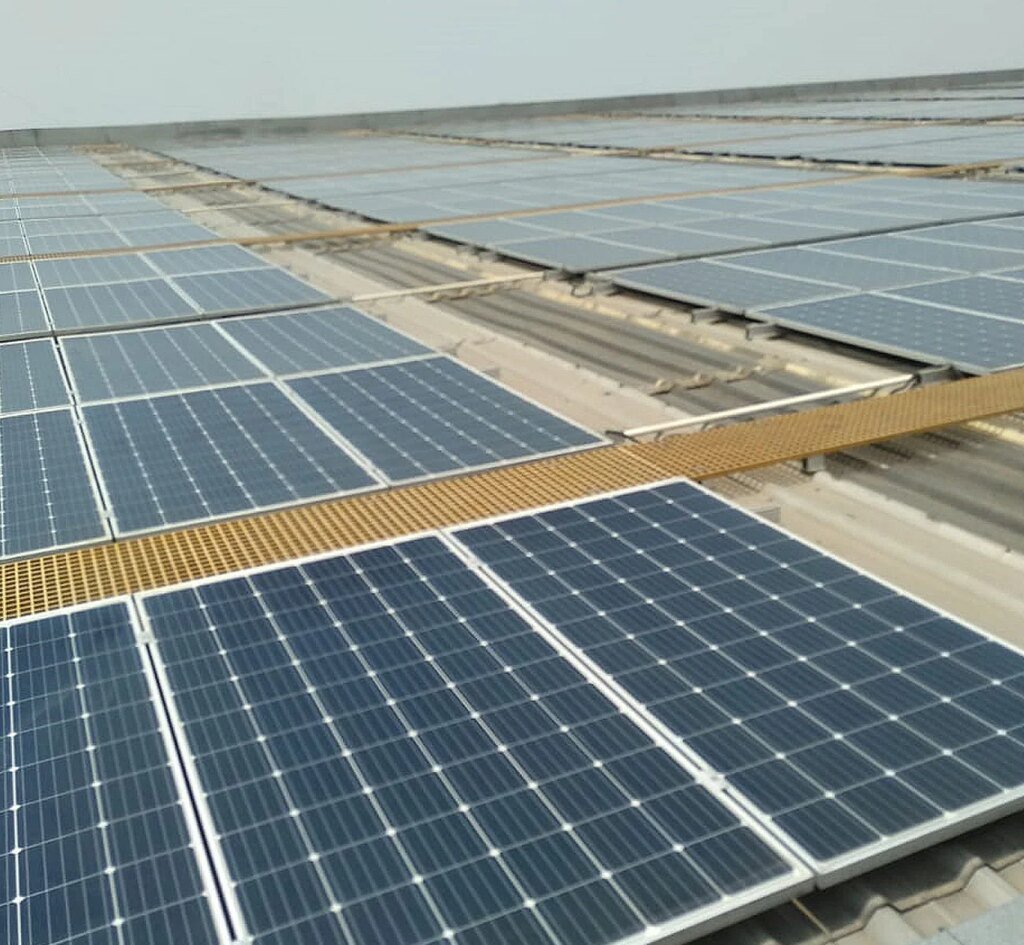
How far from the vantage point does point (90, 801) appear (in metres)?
6.89

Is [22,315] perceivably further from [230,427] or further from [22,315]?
[230,427]

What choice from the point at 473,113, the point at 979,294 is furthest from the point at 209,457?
the point at 473,113

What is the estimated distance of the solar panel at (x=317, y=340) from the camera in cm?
1661

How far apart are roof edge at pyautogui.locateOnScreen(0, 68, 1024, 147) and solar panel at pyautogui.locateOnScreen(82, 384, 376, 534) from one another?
67.0 meters

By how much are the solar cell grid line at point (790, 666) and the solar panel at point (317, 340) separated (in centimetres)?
681

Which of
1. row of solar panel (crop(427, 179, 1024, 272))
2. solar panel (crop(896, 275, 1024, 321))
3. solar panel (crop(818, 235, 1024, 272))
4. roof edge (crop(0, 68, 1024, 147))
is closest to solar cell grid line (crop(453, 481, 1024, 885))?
solar panel (crop(896, 275, 1024, 321))

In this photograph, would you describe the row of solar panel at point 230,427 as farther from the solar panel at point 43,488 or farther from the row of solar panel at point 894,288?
the row of solar panel at point 894,288

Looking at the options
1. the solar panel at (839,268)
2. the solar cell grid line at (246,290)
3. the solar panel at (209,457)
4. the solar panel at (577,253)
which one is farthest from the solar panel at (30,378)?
the solar panel at (839,268)

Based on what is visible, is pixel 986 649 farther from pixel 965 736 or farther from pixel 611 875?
pixel 611 875

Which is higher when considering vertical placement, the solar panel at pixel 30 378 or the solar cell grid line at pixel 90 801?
the solar panel at pixel 30 378

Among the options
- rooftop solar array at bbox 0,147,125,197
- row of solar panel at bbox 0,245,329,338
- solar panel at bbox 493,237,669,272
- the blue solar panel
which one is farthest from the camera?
rooftop solar array at bbox 0,147,125,197

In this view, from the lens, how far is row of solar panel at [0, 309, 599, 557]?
11727mm

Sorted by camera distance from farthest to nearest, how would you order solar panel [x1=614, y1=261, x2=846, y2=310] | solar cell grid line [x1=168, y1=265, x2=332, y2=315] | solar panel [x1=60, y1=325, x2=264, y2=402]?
solar cell grid line [x1=168, y1=265, x2=332, y2=315] → solar panel [x1=614, y1=261, x2=846, y2=310] → solar panel [x1=60, y1=325, x2=264, y2=402]

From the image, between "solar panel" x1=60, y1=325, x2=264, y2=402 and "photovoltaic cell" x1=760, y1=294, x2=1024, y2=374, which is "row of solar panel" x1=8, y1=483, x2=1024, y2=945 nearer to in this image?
"photovoltaic cell" x1=760, y1=294, x2=1024, y2=374
